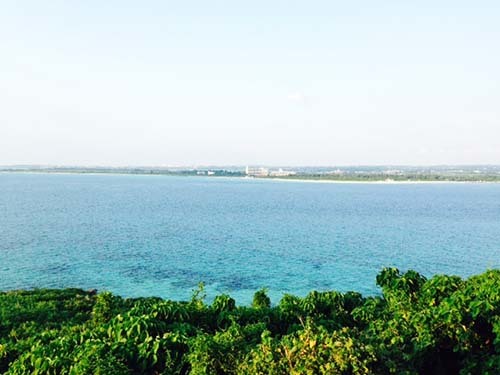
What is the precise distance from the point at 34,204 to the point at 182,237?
5891 cm

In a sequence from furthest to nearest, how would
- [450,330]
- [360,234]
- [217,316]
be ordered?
[360,234] → [217,316] → [450,330]

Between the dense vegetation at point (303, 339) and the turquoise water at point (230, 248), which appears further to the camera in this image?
the turquoise water at point (230, 248)

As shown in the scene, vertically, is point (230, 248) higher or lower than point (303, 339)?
lower

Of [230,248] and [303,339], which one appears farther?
Result: [230,248]

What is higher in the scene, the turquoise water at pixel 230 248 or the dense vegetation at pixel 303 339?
the dense vegetation at pixel 303 339

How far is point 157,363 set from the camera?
28.7ft

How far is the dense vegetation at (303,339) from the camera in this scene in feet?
23.3

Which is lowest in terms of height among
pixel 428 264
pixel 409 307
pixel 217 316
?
pixel 428 264

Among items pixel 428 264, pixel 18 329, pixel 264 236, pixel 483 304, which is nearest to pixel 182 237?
pixel 264 236

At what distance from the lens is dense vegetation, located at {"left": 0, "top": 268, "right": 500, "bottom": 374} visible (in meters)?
7.11

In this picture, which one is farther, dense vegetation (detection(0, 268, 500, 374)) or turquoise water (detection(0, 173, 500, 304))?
turquoise water (detection(0, 173, 500, 304))

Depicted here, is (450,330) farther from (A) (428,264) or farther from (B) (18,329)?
(A) (428,264)

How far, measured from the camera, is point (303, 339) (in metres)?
7.28

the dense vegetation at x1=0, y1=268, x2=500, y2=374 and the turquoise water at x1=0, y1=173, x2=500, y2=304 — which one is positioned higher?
the dense vegetation at x1=0, y1=268, x2=500, y2=374
